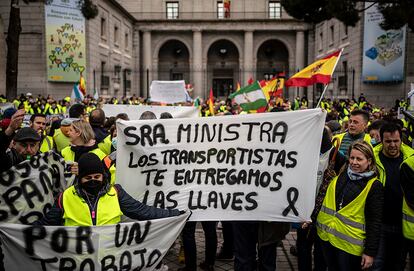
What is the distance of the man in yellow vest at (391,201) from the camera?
12.7ft

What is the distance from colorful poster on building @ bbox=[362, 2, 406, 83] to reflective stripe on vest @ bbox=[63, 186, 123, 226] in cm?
2178

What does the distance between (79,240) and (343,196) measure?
2305 mm

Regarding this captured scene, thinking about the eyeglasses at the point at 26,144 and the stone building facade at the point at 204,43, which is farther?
the stone building facade at the point at 204,43

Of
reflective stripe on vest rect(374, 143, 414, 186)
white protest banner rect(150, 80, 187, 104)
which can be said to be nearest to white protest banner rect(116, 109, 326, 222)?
reflective stripe on vest rect(374, 143, 414, 186)

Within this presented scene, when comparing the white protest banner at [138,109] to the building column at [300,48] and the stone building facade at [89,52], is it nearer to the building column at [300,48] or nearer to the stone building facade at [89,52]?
the stone building facade at [89,52]

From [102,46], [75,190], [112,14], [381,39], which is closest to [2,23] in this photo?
[102,46]

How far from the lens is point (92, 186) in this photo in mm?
3182

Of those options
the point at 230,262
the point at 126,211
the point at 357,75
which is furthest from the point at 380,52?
the point at 126,211

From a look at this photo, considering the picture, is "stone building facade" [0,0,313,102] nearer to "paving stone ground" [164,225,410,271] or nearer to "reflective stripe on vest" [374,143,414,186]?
"paving stone ground" [164,225,410,271]

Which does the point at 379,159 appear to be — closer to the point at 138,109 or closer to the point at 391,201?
the point at 391,201

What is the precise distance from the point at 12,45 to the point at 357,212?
661 inches

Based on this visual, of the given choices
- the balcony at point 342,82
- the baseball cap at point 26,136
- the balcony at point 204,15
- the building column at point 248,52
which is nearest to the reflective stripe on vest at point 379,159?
the baseball cap at point 26,136

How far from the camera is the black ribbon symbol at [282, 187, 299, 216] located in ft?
13.0

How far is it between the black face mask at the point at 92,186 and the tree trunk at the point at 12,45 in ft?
50.3
